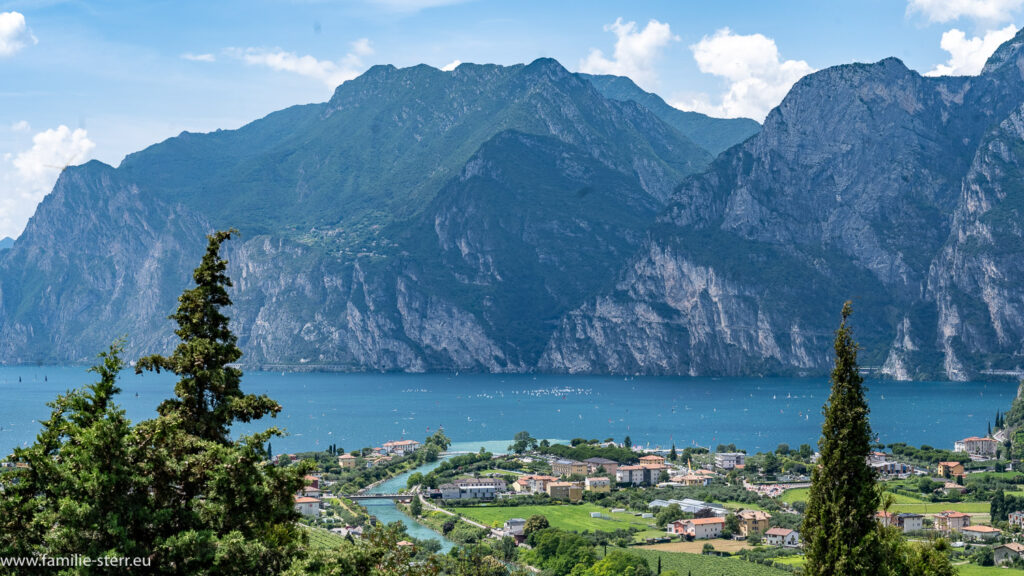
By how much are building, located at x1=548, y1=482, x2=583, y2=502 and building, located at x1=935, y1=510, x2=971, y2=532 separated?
1299 inches

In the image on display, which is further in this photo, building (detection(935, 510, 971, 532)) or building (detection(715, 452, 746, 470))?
building (detection(715, 452, 746, 470))

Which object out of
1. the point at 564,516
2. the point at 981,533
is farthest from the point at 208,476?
the point at 564,516

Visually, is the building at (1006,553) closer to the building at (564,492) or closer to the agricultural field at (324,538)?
the building at (564,492)

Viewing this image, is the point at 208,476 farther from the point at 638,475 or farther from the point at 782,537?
the point at 638,475

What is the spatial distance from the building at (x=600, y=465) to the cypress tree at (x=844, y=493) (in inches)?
3823

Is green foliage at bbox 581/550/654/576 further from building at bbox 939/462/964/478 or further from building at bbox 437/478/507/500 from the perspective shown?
building at bbox 939/462/964/478

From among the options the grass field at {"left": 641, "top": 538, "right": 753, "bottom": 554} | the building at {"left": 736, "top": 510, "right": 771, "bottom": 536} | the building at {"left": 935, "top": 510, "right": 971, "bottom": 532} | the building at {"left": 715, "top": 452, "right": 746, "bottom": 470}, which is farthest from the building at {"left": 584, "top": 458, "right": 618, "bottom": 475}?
the building at {"left": 935, "top": 510, "right": 971, "bottom": 532}

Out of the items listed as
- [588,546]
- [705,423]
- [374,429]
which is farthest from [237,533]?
[705,423]

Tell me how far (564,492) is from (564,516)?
36.5ft

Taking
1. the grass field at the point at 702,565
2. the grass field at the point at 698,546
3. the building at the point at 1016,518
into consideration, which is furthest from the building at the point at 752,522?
the building at the point at 1016,518

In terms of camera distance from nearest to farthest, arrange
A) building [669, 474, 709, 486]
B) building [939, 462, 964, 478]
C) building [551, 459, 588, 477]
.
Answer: building [939, 462, 964, 478], building [669, 474, 709, 486], building [551, 459, 588, 477]

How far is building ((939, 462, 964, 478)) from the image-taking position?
111319 mm

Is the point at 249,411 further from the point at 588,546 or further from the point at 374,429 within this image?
the point at 374,429

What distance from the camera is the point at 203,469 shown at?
1606cm
